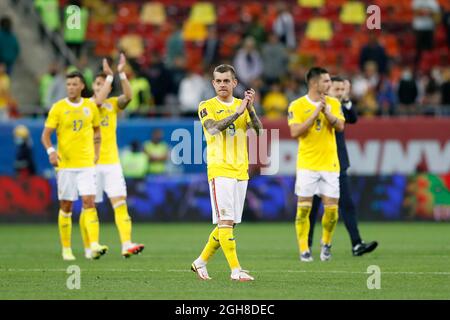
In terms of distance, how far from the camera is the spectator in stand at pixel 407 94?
26.3 meters

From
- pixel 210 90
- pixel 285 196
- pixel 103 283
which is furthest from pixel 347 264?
pixel 210 90

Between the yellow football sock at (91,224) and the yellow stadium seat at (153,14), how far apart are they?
49.4 ft

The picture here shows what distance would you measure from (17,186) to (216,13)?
30.0ft

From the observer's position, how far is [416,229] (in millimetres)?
22469

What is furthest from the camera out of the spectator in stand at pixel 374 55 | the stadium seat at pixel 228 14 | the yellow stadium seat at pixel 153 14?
the stadium seat at pixel 228 14

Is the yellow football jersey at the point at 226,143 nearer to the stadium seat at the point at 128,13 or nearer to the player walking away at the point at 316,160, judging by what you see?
the player walking away at the point at 316,160

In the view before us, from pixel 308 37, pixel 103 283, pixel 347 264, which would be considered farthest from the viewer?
pixel 308 37

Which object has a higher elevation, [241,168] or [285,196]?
[241,168]

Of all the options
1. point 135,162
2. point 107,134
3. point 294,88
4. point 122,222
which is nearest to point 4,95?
point 135,162

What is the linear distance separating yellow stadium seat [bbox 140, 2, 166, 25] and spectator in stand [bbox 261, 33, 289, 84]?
4.50 meters

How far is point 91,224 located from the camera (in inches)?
635

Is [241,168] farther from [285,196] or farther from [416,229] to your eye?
[285,196]

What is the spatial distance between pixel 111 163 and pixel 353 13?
1555 centimetres

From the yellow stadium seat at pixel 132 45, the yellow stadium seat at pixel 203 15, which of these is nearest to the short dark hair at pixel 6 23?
the yellow stadium seat at pixel 132 45
